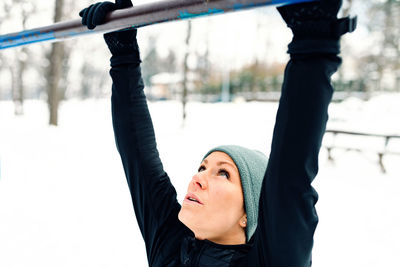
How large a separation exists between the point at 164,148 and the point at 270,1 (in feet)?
23.3

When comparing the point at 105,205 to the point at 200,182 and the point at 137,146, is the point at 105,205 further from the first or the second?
the point at 200,182

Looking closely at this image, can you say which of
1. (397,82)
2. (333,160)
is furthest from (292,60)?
(397,82)

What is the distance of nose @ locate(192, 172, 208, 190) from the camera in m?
1.02

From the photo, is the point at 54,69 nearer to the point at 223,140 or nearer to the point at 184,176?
the point at 223,140

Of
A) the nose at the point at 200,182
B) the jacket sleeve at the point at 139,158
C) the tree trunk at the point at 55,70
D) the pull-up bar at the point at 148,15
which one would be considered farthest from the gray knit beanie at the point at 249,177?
the tree trunk at the point at 55,70

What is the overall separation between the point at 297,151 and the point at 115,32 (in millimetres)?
767

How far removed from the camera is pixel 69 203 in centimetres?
383

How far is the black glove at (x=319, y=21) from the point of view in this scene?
0.71 m

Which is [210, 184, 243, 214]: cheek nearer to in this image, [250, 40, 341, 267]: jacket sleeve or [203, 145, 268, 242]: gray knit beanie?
[203, 145, 268, 242]: gray knit beanie

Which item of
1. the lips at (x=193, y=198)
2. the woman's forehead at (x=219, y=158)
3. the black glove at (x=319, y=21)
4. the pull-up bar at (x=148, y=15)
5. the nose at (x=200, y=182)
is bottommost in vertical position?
the lips at (x=193, y=198)

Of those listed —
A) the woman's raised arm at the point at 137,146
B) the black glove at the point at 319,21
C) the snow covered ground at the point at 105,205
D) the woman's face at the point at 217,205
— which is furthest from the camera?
the snow covered ground at the point at 105,205

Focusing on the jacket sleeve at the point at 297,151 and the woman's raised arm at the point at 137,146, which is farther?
the woman's raised arm at the point at 137,146

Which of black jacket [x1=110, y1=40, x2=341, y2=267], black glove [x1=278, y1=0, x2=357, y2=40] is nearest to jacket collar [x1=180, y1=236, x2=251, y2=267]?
black jacket [x1=110, y1=40, x2=341, y2=267]

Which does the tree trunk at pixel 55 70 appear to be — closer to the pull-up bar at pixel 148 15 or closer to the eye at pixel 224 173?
the pull-up bar at pixel 148 15
